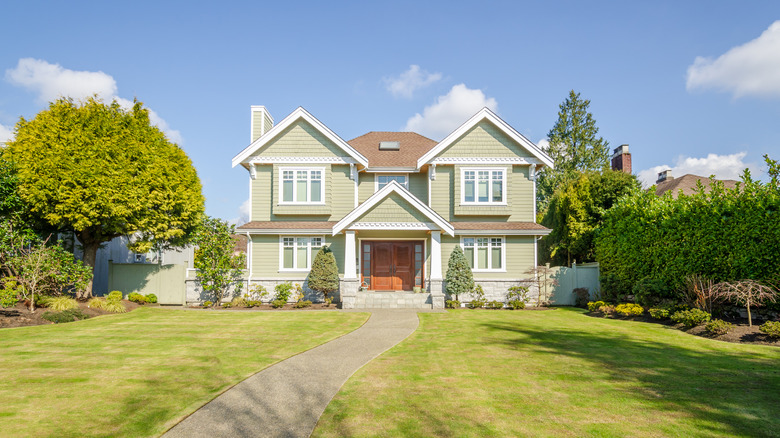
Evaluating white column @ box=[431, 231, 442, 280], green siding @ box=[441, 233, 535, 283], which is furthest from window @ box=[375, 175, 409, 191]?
white column @ box=[431, 231, 442, 280]

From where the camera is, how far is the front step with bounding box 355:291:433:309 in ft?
61.3

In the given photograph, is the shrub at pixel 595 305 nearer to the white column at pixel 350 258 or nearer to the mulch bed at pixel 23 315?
the white column at pixel 350 258

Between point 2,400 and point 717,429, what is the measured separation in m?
9.64

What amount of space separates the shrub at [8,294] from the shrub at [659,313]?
20.5 m

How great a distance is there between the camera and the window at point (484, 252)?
21188mm

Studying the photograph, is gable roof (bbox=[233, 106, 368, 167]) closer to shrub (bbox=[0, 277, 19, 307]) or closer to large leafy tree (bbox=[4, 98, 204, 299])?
large leafy tree (bbox=[4, 98, 204, 299])

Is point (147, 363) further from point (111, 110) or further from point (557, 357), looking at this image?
point (111, 110)

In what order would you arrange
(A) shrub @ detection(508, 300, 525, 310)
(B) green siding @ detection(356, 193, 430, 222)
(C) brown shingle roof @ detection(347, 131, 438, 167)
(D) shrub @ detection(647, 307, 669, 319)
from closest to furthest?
(D) shrub @ detection(647, 307, 669, 319) → (B) green siding @ detection(356, 193, 430, 222) → (A) shrub @ detection(508, 300, 525, 310) → (C) brown shingle roof @ detection(347, 131, 438, 167)

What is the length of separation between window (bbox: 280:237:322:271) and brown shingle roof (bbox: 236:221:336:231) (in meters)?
0.66

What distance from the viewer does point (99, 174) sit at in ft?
54.5

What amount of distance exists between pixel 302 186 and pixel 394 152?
5.44 meters

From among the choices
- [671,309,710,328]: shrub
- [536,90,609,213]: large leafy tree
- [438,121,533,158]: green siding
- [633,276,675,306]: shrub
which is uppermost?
[536,90,609,213]: large leafy tree

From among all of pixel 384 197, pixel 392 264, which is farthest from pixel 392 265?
pixel 384 197

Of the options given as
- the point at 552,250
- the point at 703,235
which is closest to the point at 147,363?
the point at 703,235
